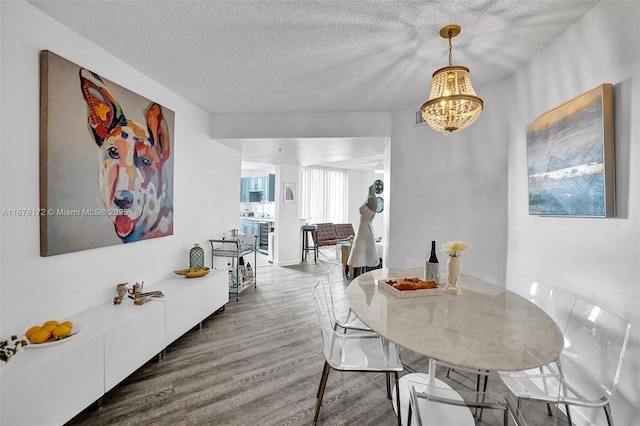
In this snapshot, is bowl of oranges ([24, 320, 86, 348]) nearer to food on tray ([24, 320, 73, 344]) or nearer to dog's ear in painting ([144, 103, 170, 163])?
food on tray ([24, 320, 73, 344])

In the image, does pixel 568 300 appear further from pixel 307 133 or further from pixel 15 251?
pixel 15 251

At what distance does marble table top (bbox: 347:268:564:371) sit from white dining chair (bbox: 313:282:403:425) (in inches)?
11.4

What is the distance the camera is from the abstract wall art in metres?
1.56

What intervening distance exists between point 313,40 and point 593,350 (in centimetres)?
256

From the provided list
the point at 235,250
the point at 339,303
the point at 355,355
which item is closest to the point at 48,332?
the point at 355,355

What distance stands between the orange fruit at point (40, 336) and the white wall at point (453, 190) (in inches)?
125

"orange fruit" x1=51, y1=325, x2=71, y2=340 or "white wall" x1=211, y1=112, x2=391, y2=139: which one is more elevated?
"white wall" x1=211, y1=112, x2=391, y2=139

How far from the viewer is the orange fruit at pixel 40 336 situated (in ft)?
5.24

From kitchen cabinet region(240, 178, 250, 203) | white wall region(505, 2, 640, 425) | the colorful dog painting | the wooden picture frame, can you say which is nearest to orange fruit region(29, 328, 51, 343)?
the colorful dog painting

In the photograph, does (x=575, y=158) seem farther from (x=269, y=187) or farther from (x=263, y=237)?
(x=263, y=237)

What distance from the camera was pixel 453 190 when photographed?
3.16m

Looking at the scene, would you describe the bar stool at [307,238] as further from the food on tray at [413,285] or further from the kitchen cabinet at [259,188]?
the food on tray at [413,285]

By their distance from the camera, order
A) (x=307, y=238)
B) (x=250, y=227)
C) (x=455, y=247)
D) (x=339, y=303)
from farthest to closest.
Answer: (x=250, y=227), (x=307, y=238), (x=339, y=303), (x=455, y=247)

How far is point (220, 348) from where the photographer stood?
2.67m
